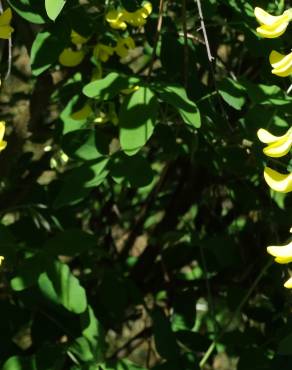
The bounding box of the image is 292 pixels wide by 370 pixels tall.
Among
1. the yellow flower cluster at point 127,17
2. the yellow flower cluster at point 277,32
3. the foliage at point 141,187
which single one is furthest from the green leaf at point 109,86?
the yellow flower cluster at point 277,32

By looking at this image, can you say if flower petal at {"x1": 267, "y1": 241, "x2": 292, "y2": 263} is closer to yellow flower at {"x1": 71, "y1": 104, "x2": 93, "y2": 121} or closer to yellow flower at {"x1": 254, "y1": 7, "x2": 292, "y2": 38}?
yellow flower at {"x1": 254, "y1": 7, "x2": 292, "y2": 38}

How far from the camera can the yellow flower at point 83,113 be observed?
1.45 meters

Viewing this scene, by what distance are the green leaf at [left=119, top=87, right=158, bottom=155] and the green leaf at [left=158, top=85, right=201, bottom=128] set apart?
0.02 m

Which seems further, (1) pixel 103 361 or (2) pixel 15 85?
(2) pixel 15 85

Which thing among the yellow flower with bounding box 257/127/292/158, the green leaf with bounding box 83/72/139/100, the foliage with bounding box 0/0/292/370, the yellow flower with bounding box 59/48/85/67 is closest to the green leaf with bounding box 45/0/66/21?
the foliage with bounding box 0/0/292/370

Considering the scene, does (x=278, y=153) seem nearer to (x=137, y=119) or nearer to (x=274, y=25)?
(x=274, y=25)

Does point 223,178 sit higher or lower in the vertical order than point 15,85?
higher

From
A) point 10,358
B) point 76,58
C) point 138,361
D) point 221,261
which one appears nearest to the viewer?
point 10,358

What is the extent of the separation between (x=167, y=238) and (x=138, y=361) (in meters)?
0.65

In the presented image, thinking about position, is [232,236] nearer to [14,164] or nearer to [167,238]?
[167,238]

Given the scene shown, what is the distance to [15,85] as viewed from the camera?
2.54 m

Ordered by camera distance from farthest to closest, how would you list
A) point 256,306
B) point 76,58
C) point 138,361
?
point 138,361 < point 256,306 < point 76,58

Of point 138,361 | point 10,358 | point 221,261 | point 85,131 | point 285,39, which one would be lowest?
point 138,361

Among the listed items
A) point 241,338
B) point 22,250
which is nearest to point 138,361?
point 241,338
